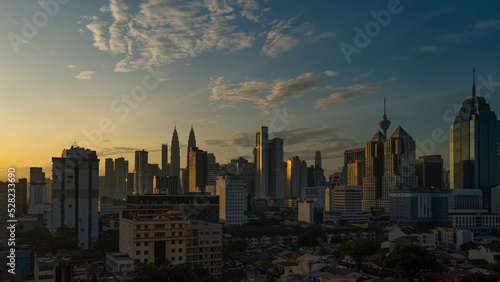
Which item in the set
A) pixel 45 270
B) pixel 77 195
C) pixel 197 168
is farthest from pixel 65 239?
pixel 197 168

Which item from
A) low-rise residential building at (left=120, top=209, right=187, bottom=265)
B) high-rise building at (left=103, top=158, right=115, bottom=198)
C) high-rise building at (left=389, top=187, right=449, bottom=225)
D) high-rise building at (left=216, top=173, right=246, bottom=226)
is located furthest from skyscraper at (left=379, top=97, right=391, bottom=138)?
low-rise residential building at (left=120, top=209, right=187, bottom=265)

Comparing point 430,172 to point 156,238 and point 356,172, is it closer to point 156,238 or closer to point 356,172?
point 356,172

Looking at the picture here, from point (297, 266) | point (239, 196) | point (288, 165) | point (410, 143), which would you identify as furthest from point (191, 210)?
point (288, 165)

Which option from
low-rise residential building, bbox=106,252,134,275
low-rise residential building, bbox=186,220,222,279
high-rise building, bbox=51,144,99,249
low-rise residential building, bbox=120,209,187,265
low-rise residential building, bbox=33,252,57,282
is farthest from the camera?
high-rise building, bbox=51,144,99,249

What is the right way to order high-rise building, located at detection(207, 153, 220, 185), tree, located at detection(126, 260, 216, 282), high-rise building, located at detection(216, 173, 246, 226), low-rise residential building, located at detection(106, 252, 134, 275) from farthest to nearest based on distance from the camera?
high-rise building, located at detection(207, 153, 220, 185), high-rise building, located at detection(216, 173, 246, 226), low-rise residential building, located at detection(106, 252, 134, 275), tree, located at detection(126, 260, 216, 282)

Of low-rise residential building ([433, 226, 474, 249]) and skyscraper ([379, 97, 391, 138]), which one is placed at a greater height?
skyscraper ([379, 97, 391, 138])

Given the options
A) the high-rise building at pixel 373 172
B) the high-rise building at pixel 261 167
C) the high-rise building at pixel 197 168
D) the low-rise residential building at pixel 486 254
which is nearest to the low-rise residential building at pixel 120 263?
the low-rise residential building at pixel 486 254

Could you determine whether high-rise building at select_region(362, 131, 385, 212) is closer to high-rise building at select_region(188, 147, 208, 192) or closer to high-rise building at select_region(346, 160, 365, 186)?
high-rise building at select_region(346, 160, 365, 186)
